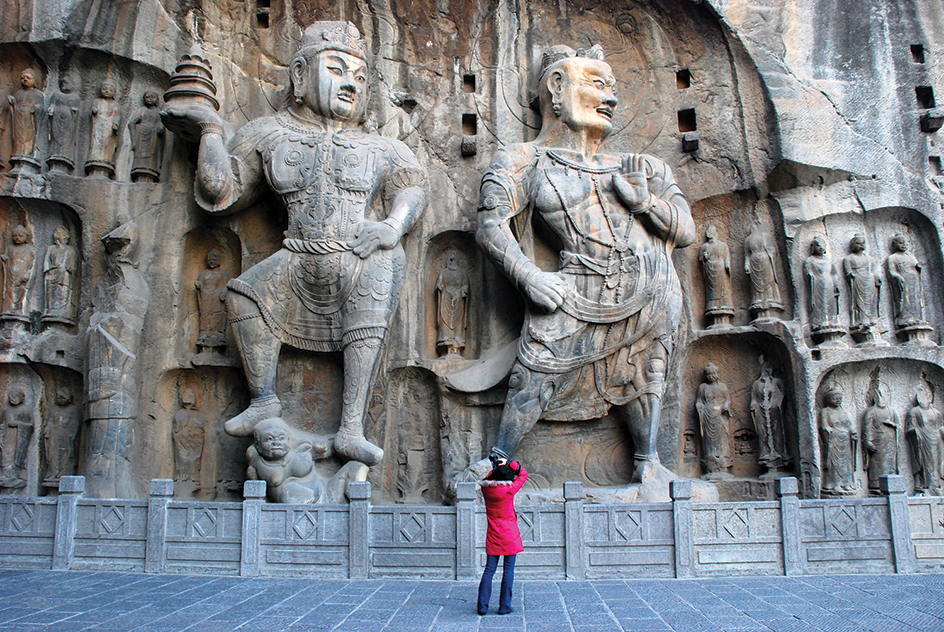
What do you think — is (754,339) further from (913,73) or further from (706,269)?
(913,73)

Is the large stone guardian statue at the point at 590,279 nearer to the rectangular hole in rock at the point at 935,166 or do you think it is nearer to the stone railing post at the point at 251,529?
the stone railing post at the point at 251,529

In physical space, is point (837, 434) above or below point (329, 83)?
A: below

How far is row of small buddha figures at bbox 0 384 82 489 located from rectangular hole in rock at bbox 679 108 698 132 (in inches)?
282

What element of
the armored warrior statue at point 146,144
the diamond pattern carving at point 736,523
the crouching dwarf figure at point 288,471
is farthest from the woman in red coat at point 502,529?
the armored warrior statue at point 146,144

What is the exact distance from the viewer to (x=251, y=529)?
579 cm

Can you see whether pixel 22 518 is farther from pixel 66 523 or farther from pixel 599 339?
pixel 599 339

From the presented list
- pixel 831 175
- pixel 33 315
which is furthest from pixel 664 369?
pixel 33 315

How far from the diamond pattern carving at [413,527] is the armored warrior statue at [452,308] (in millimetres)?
2497

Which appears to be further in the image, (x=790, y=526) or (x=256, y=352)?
(x=256, y=352)

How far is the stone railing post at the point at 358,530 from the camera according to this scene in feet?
18.7

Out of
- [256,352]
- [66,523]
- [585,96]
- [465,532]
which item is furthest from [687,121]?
[66,523]

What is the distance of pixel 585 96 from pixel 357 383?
3.76 m

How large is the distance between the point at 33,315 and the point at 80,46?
9.28 feet

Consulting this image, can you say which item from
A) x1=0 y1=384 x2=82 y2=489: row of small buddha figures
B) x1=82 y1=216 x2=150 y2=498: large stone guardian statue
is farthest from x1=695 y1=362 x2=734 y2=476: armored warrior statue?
x1=0 y1=384 x2=82 y2=489: row of small buddha figures
